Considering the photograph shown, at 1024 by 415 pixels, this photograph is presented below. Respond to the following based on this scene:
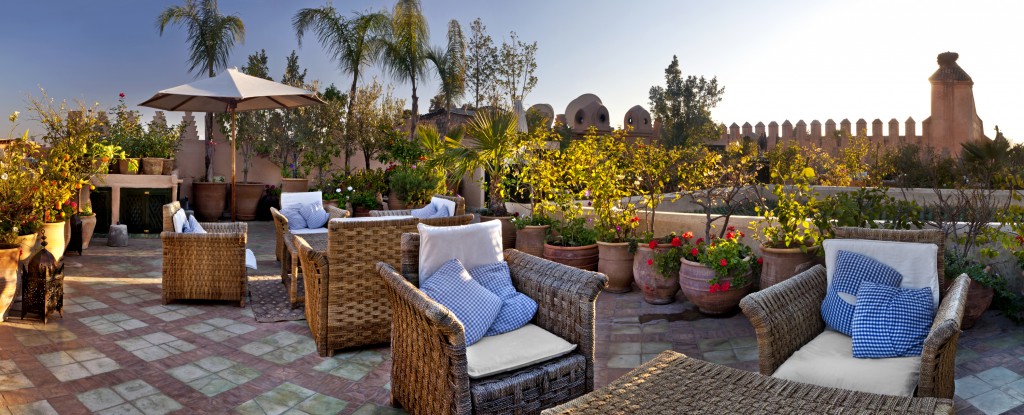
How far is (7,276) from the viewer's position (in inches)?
161

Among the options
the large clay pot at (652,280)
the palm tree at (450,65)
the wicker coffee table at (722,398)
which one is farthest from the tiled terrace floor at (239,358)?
the palm tree at (450,65)

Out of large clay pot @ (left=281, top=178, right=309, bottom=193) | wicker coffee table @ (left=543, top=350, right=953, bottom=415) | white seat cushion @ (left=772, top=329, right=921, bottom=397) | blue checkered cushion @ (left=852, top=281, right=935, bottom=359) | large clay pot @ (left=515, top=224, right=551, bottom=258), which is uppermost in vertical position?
large clay pot @ (left=281, top=178, right=309, bottom=193)

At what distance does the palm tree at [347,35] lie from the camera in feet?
44.6

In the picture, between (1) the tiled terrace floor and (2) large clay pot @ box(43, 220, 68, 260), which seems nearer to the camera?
(1) the tiled terrace floor

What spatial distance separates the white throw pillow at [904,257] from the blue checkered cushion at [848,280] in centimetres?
3

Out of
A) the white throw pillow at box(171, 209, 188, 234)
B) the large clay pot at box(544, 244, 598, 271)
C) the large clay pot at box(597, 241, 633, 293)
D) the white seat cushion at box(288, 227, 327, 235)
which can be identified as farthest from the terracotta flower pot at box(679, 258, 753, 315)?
the white throw pillow at box(171, 209, 188, 234)

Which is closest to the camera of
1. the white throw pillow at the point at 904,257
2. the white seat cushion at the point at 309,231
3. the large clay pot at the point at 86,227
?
the white throw pillow at the point at 904,257

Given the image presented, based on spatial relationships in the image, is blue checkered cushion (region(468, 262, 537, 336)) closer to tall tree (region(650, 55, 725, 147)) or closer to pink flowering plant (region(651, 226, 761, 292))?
pink flowering plant (region(651, 226, 761, 292))

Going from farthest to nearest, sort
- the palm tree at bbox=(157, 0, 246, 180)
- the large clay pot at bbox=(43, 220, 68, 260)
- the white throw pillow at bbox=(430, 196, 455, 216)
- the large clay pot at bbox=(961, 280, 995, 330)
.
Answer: the palm tree at bbox=(157, 0, 246, 180) < the white throw pillow at bbox=(430, 196, 455, 216) < the large clay pot at bbox=(43, 220, 68, 260) < the large clay pot at bbox=(961, 280, 995, 330)

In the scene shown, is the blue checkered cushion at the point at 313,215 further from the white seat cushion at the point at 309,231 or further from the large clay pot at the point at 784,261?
the large clay pot at the point at 784,261

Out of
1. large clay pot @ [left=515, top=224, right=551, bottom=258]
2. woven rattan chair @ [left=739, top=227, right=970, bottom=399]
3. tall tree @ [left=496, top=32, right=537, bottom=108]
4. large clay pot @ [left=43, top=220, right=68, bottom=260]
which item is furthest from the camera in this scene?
tall tree @ [left=496, top=32, right=537, bottom=108]

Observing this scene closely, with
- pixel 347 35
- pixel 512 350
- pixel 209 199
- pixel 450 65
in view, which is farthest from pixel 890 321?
pixel 450 65

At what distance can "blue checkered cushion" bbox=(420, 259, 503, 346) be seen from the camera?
259 centimetres

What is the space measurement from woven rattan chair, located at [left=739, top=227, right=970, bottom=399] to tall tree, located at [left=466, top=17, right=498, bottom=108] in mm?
18341
